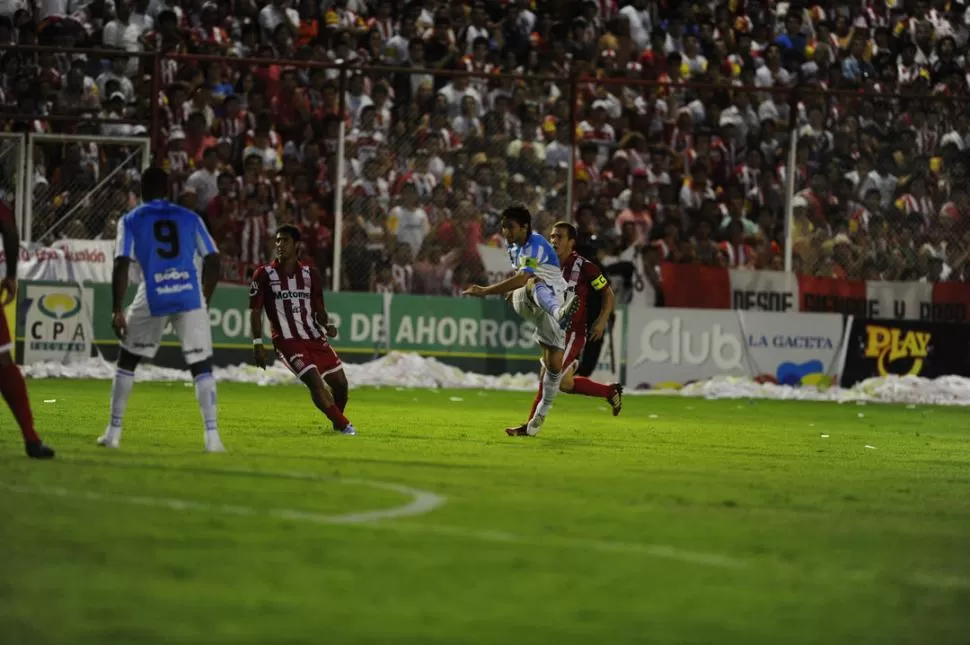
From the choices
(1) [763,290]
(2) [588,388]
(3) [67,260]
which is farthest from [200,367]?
(1) [763,290]

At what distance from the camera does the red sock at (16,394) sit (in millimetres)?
10047

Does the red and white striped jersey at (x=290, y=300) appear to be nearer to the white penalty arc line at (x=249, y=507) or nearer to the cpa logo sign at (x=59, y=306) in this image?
the white penalty arc line at (x=249, y=507)

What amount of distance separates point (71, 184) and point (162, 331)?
37.4 ft

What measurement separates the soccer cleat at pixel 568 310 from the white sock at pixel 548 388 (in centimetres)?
45

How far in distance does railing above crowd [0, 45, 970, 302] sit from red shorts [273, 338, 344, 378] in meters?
8.07

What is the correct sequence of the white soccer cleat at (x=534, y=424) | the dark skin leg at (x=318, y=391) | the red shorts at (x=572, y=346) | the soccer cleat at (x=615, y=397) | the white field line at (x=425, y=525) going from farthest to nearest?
the soccer cleat at (x=615, y=397), the red shorts at (x=572, y=346), the white soccer cleat at (x=534, y=424), the dark skin leg at (x=318, y=391), the white field line at (x=425, y=525)

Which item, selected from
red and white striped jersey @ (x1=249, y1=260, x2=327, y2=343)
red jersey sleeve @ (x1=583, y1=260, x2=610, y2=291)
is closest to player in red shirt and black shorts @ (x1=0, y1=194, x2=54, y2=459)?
red and white striped jersey @ (x1=249, y1=260, x2=327, y2=343)

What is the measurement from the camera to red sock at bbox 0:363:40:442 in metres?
10.0

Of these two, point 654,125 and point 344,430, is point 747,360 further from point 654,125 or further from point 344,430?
point 344,430

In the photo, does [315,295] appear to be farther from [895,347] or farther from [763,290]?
[895,347]

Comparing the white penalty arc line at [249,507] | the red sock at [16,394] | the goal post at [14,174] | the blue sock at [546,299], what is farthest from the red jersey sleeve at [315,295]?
the goal post at [14,174]

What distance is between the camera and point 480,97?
23219 millimetres

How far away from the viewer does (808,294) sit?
2477 centimetres

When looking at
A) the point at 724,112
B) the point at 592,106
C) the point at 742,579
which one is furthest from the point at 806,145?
the point at 742,579
